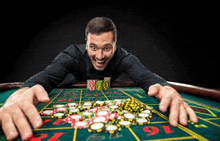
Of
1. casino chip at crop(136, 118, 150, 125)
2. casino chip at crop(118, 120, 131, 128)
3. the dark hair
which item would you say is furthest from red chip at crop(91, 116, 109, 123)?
the dark hair

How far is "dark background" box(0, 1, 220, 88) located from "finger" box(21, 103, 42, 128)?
13.9ft

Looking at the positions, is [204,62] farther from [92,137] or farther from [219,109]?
[92,137]

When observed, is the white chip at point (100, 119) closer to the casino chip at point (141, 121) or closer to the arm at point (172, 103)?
the casino chip at point (141, 121)

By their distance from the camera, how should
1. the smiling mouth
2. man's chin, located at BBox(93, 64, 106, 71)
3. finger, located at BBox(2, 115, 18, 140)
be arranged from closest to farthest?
finger, located at BBox(2, 115, 18, 140) → the smiling mouth → man's chin, located at BBox(93, 64, 106, 71)

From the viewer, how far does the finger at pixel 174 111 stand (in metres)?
1.06

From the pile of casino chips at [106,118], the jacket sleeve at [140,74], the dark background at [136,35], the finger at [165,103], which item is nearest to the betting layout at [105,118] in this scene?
the pile of casino chips at [106,118]

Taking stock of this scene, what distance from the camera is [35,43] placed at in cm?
502

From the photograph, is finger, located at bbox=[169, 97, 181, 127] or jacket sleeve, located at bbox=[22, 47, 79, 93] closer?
finger, located at bbox=[169, 97, 181, 127]

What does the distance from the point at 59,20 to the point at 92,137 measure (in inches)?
197

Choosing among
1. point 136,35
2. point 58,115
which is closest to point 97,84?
point 58,115

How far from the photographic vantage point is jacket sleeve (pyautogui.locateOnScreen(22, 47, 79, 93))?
1770 mm

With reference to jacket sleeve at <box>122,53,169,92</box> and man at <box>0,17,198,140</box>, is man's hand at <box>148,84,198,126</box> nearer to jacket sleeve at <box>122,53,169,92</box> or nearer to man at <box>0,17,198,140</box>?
man at <box>0,17,198,140</box>

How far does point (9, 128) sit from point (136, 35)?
500cm

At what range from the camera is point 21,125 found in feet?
3.01
